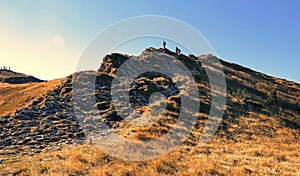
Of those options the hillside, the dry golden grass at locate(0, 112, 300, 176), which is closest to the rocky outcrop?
the hillside

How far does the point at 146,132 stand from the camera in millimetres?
21828

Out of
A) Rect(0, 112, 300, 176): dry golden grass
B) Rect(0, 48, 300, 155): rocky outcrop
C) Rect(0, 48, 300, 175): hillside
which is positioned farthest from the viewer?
Rect(0, 48, 300, 155): rocky outcrop

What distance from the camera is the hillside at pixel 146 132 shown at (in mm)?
14219

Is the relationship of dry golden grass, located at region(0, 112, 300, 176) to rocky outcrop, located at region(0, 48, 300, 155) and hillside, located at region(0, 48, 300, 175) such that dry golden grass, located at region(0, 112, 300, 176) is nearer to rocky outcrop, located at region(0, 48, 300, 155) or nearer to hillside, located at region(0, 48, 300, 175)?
hillside, located at region(0, 48, 300, 175)

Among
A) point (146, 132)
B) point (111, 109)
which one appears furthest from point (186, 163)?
point (111, 109)

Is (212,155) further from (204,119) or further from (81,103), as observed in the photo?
(81,103)

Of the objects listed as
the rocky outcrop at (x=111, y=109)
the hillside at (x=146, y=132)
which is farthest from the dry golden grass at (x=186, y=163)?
the rocky outcrop at (x=111, y=109)

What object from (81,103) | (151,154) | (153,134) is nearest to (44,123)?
(81,103)

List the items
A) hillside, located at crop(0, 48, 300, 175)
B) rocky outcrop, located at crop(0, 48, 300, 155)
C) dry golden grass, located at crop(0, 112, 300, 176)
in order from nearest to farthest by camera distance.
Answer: dry golden grass, located at crop(0, 112, 300, 176)
hillside, located at crop(0, 48, 300, 175)
rocky outcrop, located at crop(0, 48, 300, 155)

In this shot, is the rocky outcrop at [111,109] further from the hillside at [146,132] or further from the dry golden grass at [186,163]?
the dry golden grass at [186,163]

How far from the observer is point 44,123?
27.0 meters

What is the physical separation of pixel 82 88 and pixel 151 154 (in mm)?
23304

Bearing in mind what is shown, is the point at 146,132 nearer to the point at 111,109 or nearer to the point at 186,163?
the point at 186,163

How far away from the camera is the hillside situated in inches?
560
